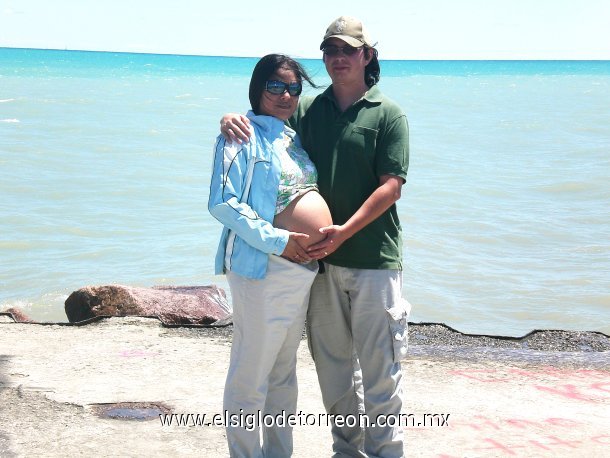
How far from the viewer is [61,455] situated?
503 cm

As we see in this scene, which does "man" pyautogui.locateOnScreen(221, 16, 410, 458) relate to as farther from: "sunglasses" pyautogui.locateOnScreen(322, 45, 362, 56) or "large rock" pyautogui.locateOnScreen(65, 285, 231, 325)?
"large rock" pyautogui.locateOnScreen(65, 285, 231, 325)

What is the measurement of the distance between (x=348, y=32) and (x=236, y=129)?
72 cm

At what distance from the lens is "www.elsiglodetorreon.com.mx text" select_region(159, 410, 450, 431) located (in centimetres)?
462

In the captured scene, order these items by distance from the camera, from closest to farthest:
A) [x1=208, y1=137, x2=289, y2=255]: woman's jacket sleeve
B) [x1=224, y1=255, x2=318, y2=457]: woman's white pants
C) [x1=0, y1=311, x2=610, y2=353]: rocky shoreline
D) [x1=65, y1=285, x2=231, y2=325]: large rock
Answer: [x1=208, y1=137, x2=289, y2=255]: woman's jacket sleeve, [x1=224, y1=255, x2=318, y2=457]: woman's white pants, [x1=0, y1=311, x2=610, y2=353]: rocky shoreline, [x1=65, y1=285, x2=231, y2=325]: large rock

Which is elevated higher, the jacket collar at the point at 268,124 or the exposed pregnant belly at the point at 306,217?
the jacket collar at the point at 268,124

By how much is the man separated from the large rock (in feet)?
9.82

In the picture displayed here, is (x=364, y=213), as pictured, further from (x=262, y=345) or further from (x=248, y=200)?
(x=262, y=345)

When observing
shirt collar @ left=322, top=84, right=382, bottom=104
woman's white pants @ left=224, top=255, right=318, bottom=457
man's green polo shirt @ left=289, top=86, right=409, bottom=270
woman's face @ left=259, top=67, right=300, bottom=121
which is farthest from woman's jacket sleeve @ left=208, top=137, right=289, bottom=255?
shirt collar @ left=322, top=84, right=382, bottom=104

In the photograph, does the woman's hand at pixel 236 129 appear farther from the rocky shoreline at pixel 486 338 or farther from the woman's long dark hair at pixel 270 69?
the rocky shoreline at pixel 486 338

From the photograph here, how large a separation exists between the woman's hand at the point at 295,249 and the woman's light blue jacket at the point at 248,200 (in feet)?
0.11

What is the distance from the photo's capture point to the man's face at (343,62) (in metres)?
4.71

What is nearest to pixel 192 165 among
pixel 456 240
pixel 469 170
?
pixel 469 170

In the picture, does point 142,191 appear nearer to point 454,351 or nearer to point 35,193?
point 35,193

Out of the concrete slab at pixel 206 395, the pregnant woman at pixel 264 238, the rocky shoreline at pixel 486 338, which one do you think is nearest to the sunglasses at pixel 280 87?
the pregnant woman at pixel 264 238
